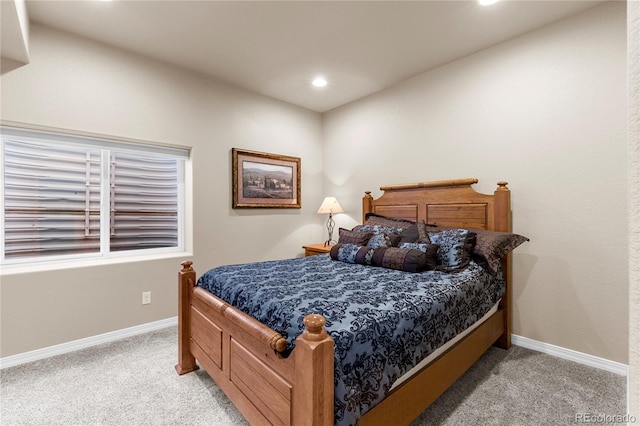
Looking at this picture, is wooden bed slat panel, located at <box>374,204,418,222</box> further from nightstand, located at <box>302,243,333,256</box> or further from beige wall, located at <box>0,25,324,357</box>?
beige wall, located at <box>0,25,324,357</box>

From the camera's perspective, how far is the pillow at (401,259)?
85.5 inches

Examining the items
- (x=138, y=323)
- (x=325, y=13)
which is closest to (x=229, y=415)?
(x=138, y=323)

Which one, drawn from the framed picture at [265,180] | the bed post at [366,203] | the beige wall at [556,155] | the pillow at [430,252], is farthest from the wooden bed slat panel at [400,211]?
the framed picture at [265,180]

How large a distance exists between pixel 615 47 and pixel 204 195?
372 centimetres

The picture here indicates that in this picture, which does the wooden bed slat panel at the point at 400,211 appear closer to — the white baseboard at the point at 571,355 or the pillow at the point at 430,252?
the pillow at the point at 430,252

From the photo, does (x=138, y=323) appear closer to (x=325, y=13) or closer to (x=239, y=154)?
(x=239, y=154)

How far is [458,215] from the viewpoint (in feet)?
9.42

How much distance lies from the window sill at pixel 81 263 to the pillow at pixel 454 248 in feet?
8.14

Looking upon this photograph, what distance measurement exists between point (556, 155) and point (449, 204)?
2.98 feet

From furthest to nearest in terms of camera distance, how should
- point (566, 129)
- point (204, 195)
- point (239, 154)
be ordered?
point (239, 154) → point (204, 195) → point (566, 129)

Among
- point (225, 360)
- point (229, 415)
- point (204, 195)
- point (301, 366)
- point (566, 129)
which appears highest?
point (566, 129)

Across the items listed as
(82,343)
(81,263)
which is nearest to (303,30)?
(81,263)

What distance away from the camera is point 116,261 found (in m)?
2.78

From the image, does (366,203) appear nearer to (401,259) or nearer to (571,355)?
(401,259)
